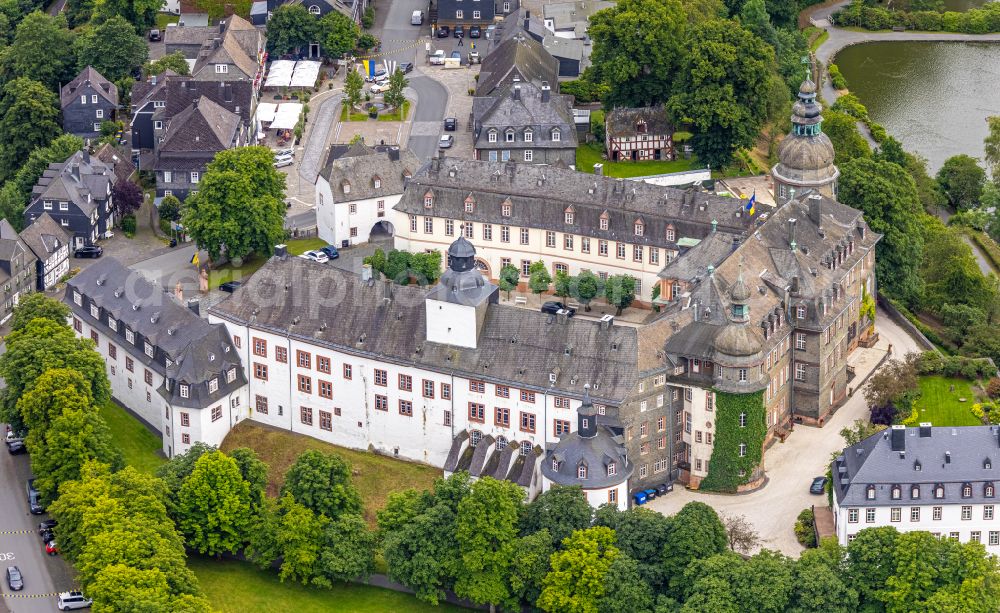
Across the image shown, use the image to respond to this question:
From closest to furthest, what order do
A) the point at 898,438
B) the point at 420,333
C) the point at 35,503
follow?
the point at 898,438, the point at 35,503, the point at 420,333

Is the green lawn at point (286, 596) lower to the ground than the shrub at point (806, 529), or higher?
lower

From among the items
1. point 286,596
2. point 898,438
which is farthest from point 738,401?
point 286,596

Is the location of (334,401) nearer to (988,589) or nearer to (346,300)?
(346,300)

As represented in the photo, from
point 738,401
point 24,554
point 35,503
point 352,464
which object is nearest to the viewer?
point 24,554

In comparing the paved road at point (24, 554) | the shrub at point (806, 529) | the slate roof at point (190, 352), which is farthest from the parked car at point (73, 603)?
the shrub at point (806, 529)

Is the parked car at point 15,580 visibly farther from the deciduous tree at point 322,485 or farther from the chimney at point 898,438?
the chimney at point 898,438

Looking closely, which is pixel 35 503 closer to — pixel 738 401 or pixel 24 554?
pixel 24 554

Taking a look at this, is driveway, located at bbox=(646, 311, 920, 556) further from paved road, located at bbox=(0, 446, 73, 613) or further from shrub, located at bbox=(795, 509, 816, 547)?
paved road, located at bbox=(0, 446, 73, 613)

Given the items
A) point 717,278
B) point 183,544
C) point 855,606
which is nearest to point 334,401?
point 183,544
